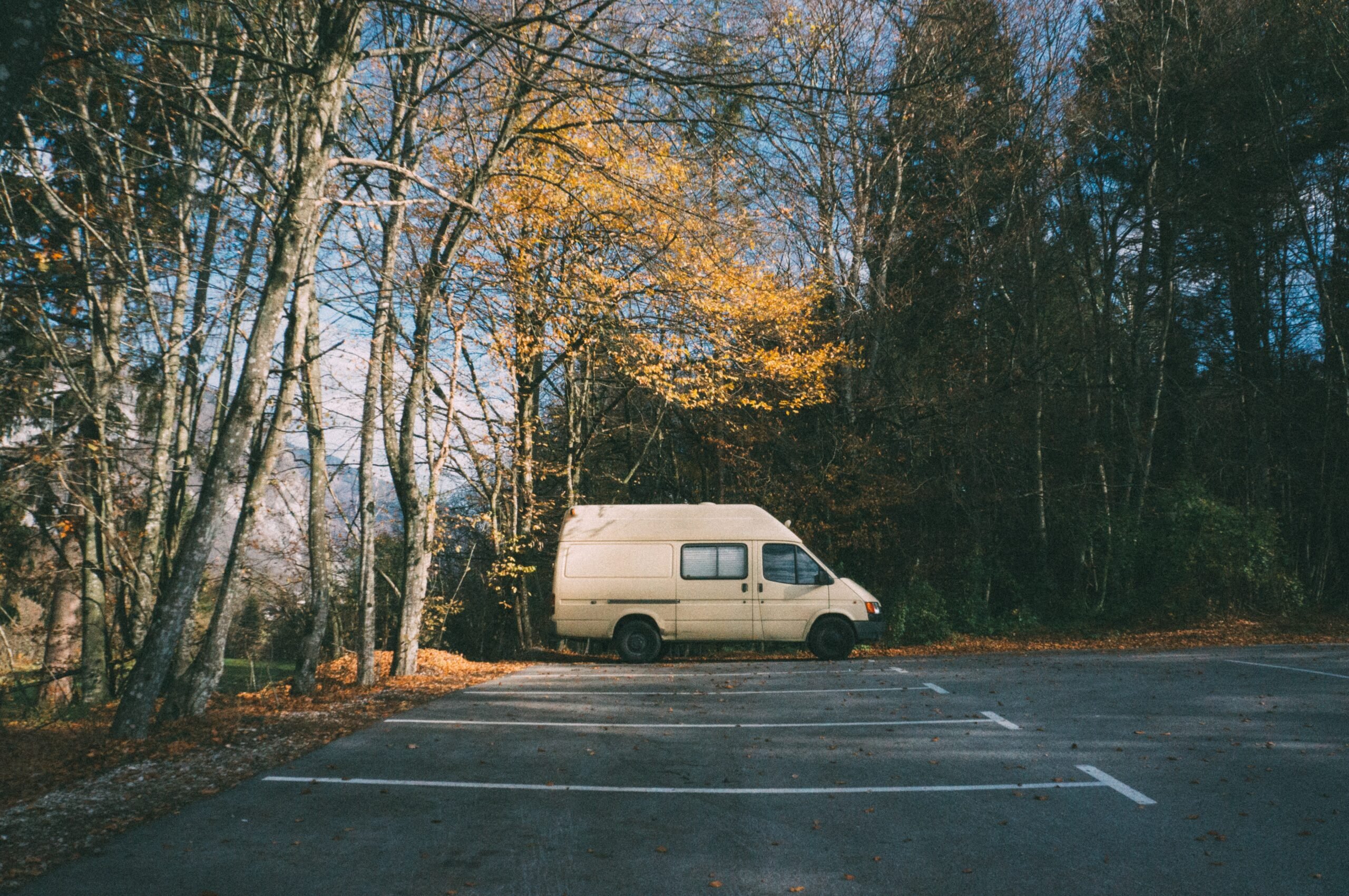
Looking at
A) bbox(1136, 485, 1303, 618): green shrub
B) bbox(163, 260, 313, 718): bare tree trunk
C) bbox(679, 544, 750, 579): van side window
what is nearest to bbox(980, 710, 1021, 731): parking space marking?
bbox(679, 544, 750, 579): van side window

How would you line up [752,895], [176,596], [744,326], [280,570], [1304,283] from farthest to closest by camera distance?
[1304,283] < [280,570] < [744,326] < [176,596] < [752,895]

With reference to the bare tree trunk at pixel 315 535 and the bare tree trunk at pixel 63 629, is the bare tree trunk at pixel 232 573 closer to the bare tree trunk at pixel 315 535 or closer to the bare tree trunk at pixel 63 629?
the bare tree trunk at pixel 315 535

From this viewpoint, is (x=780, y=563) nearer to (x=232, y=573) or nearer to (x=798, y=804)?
(x=232, y=573)

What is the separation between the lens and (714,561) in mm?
15367

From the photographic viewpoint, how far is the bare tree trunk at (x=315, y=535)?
1193cm

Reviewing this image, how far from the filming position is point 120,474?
49.3 feet

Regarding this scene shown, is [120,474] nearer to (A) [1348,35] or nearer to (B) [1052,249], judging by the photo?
(B) [1052,249]

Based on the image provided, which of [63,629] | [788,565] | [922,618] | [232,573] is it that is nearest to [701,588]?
[788,565]

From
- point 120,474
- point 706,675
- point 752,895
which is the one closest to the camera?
point 752,895

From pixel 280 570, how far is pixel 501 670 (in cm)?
952

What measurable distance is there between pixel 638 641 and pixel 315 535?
598cm

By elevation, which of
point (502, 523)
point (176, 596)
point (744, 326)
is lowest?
point (176, 596)

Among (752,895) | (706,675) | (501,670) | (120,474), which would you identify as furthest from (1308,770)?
(120,474)

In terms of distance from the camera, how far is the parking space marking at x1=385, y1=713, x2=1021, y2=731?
8414 millimetres
